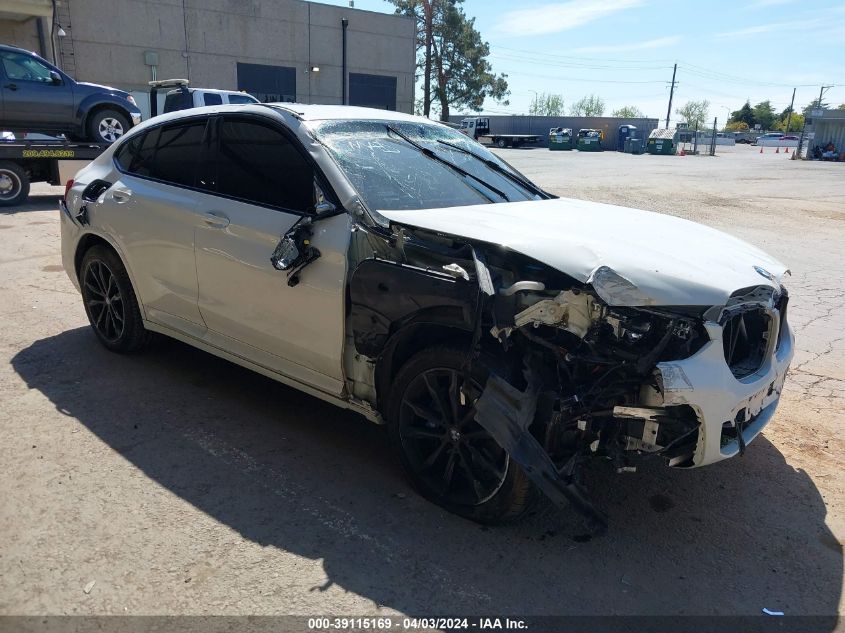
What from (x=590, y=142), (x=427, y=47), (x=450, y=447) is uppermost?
(x=427, y=47)

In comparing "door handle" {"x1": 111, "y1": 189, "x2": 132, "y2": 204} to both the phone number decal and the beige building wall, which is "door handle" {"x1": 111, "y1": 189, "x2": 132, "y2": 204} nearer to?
the phone number decal

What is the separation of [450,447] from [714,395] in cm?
121

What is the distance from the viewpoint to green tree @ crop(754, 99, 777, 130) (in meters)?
123

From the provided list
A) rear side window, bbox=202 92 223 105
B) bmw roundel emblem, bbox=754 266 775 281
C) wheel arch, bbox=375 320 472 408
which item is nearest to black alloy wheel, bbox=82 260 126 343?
wheel arch, bbox=375 320 472 408

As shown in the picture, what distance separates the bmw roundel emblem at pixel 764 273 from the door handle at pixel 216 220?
9.49ft

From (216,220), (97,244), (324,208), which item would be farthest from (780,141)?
(324,208)

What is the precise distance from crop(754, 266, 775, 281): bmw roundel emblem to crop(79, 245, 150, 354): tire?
13.6 feet

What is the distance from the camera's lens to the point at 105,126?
1465 centimetres

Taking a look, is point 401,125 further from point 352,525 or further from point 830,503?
point 830,503

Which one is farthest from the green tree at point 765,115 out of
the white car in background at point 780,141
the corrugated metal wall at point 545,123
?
the corrugated metal wall at point 545,123

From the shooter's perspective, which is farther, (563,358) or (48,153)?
(48,153)

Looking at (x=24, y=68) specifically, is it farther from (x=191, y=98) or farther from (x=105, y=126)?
(x=191, y=98)

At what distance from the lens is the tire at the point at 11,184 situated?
13.1m

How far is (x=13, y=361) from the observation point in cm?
508
